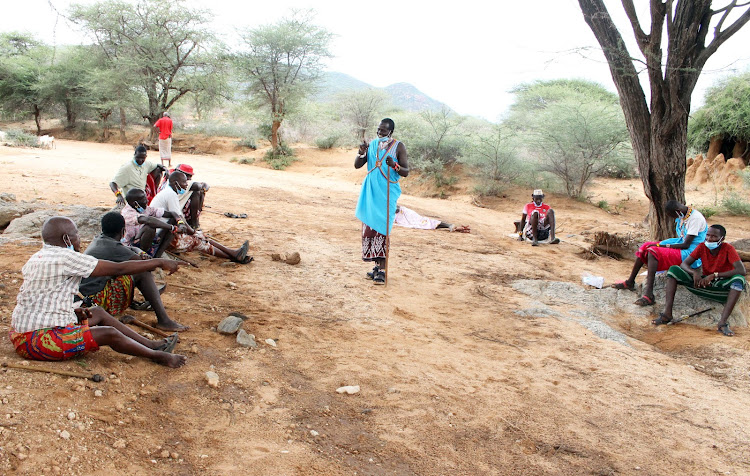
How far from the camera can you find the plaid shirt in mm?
2709

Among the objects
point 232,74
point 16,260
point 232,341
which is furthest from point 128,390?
point 232,74

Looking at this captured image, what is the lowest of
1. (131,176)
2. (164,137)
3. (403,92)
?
(131,176)

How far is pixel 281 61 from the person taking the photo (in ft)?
69.6

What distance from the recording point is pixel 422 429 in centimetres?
282

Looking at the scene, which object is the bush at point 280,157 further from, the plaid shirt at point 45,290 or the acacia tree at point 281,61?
the plaid shirt at point 45,290

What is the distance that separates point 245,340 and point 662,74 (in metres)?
5.98

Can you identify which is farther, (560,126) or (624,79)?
(560,126)

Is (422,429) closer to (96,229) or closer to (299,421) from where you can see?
(299,421)

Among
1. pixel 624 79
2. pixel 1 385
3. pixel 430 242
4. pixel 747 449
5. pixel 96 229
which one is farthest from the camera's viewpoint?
pixel 430 242

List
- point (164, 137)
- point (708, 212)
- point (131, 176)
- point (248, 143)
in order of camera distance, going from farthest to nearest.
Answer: point (248, 143) → point (164, 137) → point (708, 212) → point (131, 176)

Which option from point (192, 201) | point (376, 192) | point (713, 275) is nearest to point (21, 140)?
point (192, 201)

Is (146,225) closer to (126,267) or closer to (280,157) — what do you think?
(126,267)

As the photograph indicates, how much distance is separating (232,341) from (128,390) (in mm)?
917

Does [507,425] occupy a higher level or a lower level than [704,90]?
lower
